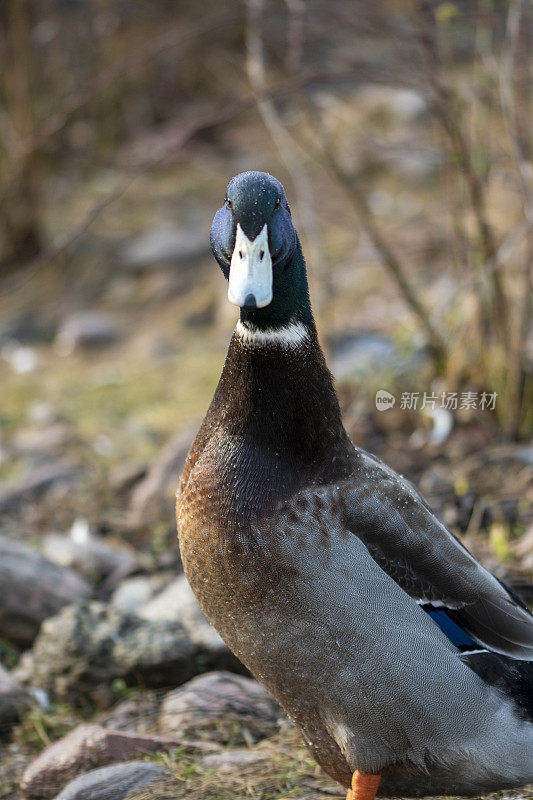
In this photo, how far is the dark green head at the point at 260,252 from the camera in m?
1.87

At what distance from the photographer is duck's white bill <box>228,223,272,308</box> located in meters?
1.85

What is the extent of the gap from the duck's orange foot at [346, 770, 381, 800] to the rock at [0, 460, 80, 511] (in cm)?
270

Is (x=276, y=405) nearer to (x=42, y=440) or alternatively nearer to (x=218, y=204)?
(x=42, y=440)

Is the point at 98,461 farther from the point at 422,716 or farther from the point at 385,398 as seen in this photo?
the point at 422,716

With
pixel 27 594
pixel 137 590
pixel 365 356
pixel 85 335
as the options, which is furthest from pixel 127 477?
pixel 85 335

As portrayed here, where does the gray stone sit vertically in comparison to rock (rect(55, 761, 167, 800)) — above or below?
above

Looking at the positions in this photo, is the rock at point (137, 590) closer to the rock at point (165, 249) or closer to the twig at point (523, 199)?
the twig at point (523, 199)

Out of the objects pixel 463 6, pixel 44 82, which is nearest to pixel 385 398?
pixel 463 6

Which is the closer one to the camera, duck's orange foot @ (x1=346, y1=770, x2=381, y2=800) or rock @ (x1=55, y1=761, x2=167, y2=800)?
duck's orange foot @ (x1=346, y1=770, x2=381, y2=800)

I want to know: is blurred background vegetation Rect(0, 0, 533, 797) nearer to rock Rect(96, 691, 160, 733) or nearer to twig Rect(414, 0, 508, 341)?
twig Rect(414, 0, 508, 341)

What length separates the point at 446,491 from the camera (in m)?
3.96

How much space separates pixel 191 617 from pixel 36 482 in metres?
1.66

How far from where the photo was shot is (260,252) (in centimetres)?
193

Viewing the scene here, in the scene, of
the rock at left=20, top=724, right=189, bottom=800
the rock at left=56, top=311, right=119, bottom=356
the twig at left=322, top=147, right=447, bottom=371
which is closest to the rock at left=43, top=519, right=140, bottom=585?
the rock at left=20, top=724, right=189, bottom=800
